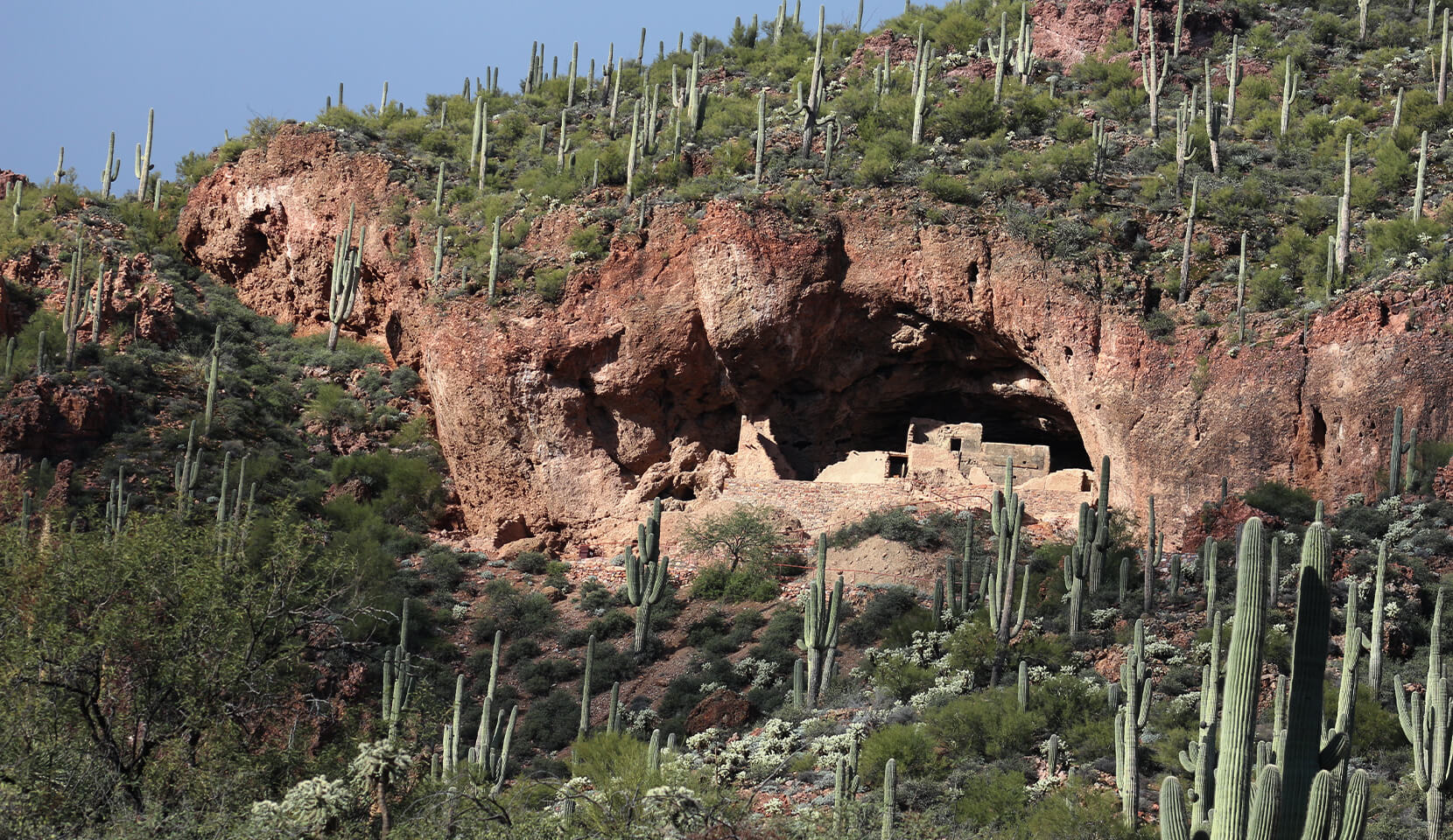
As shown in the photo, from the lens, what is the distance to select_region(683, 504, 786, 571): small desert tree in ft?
108

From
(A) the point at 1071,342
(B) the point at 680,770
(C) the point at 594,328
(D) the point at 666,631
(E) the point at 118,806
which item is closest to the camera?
(E) the point at 118,806

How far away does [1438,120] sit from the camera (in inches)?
1535

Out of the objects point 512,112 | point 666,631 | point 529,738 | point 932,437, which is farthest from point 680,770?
point 512,112

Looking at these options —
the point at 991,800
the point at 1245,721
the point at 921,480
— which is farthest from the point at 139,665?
the point at 921,480

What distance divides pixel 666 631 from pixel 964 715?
28.6ft

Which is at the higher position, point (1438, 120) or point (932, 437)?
point (1438, 120)

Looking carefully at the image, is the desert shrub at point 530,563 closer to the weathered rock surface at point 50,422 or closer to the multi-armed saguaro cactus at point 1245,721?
the weathered rock surface at point 50,422

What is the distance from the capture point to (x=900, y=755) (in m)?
23.3

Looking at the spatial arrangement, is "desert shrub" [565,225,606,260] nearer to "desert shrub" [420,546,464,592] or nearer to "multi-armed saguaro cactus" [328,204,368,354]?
"multi-armed saguaro cactus" [328,204,368,354]

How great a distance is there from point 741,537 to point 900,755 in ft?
34.6

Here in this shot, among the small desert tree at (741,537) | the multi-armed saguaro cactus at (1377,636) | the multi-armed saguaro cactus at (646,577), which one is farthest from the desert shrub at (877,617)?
the multi-armed saguaro cactus at (1377,636)

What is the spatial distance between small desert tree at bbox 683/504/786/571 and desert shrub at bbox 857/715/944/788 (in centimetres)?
952

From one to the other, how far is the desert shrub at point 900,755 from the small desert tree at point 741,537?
9521mm

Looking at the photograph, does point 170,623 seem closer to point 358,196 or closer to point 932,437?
point 932,437
